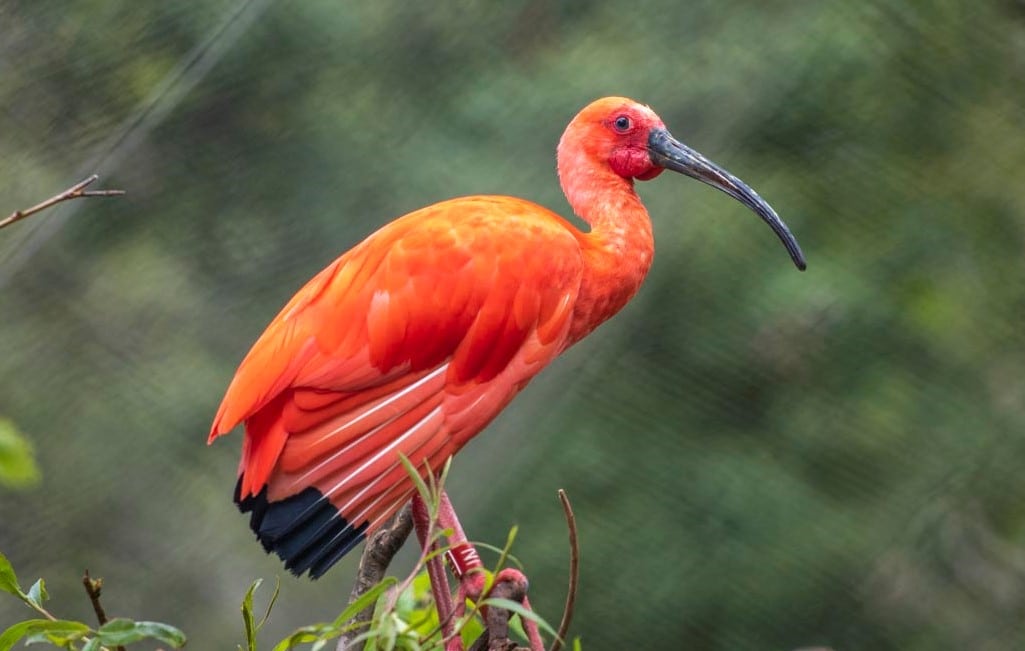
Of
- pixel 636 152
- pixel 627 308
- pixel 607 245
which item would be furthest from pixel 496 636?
pixel 627 308

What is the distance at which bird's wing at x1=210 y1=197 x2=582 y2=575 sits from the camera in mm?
1466

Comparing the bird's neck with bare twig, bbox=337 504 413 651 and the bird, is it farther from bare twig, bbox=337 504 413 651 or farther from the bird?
bare twig, bbox=337 504 413 651

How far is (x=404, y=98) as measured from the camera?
2.08 m

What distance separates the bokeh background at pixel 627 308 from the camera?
1.91m

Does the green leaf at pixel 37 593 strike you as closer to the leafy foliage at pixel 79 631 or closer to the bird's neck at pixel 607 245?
the leafy foliage at pixel 79 631

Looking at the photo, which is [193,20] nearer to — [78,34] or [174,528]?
[78,34]

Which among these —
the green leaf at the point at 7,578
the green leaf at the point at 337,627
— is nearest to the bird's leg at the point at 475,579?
the green leaf at the point at 337,627

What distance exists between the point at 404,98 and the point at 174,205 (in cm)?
33

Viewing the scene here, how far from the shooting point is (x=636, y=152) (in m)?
1.80

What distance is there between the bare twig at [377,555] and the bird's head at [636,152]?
45cm

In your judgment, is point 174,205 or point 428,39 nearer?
point 174,205

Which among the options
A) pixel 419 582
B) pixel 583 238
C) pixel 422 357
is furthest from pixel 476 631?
pixel 583 238

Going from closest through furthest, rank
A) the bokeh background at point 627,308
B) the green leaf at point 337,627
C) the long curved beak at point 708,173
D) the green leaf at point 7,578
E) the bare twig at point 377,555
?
the green leaf at point 337,627
the green leaf at point 7,578
the bare twig at point 377,555
the long curved beak at point 708,173
the bokeh background at point 627,308

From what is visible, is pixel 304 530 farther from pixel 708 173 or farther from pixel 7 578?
pixel 708 173
